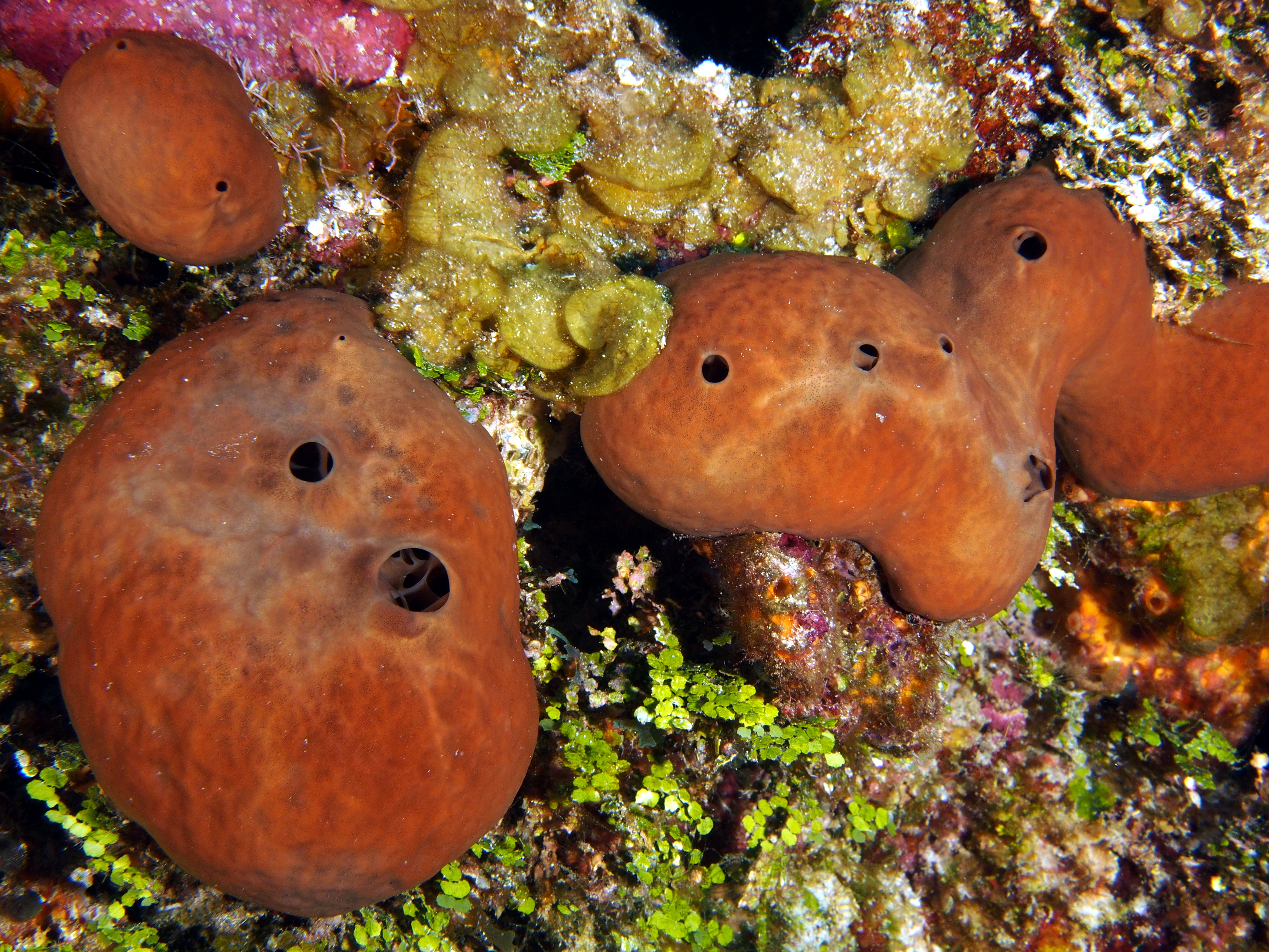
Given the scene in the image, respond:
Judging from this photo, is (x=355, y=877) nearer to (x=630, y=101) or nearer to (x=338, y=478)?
(x=338, y=478)

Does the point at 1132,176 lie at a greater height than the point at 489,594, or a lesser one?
greater

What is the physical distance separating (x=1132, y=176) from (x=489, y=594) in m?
3.64

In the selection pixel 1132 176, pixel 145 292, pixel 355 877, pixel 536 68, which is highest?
pixel 1132 176

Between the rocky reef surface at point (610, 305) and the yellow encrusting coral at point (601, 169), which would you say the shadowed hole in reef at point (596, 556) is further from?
the yellow encrusting coral at point (601, 169)

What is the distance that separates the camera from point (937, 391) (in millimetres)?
2709

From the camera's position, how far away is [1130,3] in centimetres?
299

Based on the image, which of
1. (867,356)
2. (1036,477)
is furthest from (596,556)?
(1036,477)

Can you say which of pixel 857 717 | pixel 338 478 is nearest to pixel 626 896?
pixel 857 717

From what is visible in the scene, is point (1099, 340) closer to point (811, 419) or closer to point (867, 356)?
point (867, 356)

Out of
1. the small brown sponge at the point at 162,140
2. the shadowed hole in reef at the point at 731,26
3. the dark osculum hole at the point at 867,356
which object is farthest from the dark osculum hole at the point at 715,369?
the shadowed hole in reef at the point at 731,26

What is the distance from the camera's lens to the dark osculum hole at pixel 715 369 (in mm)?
2611

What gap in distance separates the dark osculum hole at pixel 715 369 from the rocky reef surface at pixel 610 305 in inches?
9.1

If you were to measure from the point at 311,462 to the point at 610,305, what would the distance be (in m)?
1.34

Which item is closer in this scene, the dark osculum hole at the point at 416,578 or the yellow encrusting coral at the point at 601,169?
the dark osculum hole at the point at 416,578
